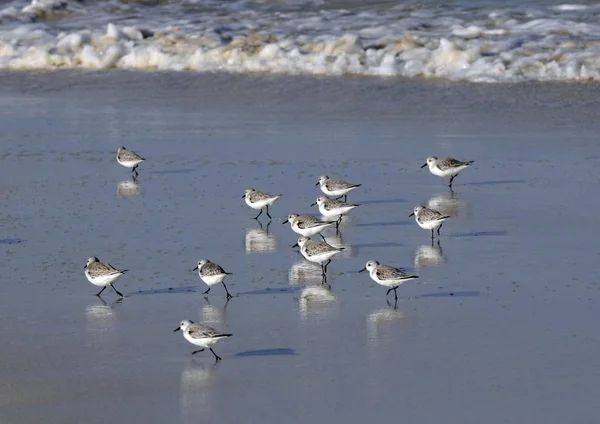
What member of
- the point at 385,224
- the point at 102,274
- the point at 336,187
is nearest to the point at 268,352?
the point at 102,274

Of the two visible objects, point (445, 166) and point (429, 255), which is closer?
point (429, 255)

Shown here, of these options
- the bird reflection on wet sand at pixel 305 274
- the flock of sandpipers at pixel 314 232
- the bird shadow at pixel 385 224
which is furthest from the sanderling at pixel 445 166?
the bird reflection on wet sand at pixel 305 274

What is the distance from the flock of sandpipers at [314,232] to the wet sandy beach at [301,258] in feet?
0.54

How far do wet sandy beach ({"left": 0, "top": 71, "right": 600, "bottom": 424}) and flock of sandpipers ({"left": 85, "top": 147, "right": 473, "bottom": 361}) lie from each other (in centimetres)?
16

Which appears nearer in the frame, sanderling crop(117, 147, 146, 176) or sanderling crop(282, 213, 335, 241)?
sanderling crop(282, 213, 335, 241)

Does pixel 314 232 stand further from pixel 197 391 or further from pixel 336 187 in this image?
pixel 197 391

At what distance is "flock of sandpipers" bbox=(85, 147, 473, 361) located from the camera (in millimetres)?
8477

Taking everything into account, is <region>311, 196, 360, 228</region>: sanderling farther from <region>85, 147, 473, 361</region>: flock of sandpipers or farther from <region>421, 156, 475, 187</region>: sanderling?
<region>421, 156, 475, 187</region>: sanderling

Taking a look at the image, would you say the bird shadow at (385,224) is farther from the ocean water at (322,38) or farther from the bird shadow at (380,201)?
the ocean water at (322,38)

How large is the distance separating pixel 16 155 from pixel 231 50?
811 centimetres

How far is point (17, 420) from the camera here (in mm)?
7180

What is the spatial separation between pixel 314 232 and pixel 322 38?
39.5 feet

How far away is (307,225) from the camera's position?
37.9ft

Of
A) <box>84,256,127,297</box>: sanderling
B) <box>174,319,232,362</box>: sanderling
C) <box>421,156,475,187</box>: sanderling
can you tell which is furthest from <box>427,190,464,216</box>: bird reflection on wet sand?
<box>174,319,232,362</box>: sanderling
